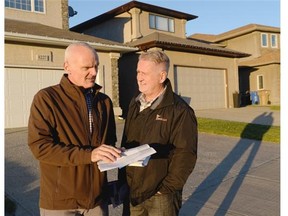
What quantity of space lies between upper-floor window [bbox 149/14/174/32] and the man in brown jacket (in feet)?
66.2

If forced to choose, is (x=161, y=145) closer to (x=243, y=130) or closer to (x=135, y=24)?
(x=243, y=130)

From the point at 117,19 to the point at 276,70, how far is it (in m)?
15.7

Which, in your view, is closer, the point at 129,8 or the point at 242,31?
the point at 129,8

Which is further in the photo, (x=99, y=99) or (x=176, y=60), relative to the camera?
(x=176, y=60)

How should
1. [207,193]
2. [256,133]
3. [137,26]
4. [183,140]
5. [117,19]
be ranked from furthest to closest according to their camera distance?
[117,19] < [137,26] < [256,133] < [207,193] < [183,140]

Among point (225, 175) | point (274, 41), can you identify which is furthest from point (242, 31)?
point (225, 175)

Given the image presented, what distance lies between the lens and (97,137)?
2428mm

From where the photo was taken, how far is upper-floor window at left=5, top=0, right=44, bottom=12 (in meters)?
15.4

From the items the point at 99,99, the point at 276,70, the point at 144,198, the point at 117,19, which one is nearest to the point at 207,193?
the point at 144,198

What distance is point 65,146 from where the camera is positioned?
2.20 m

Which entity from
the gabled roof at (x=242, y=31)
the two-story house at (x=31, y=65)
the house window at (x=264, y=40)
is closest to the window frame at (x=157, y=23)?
the two-story house at (x=31, y=65)

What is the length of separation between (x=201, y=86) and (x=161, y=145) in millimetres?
17508

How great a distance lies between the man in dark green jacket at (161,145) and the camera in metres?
2.60

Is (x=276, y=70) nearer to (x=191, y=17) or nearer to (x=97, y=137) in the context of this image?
(x=191, y=17)
